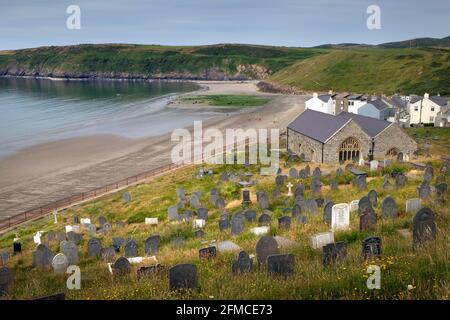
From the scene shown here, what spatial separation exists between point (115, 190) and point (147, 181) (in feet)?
11.0

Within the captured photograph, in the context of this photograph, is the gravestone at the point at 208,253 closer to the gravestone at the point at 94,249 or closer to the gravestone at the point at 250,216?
the gravestone at the point at 94,249

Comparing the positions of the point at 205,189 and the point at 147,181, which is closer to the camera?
the point at 205,189

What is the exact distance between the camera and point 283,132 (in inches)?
2484

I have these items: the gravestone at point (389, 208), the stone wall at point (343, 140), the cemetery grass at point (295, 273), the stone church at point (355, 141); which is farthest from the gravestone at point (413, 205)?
the stone wall at point (343, 140)

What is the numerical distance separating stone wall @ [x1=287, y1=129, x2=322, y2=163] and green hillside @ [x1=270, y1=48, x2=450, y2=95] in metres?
63.2

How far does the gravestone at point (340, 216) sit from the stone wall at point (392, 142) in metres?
24.5

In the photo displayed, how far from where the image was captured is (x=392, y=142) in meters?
40.0

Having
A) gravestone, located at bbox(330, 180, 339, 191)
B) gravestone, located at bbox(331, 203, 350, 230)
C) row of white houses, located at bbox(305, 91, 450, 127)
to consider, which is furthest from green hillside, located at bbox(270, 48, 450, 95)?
gravestone, located at bbox(331, 203, 350, 230)

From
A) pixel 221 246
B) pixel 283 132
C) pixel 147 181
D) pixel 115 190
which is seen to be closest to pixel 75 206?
pixel 115 190

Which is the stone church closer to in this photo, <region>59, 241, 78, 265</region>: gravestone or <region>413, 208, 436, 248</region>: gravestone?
<region>59, 241, 78, 265</region>: gravestone

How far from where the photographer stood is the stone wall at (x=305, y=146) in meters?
40.2

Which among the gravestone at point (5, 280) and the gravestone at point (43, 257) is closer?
the gravestone at point (5, 280)

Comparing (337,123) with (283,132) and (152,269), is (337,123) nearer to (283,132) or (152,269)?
(283,132)

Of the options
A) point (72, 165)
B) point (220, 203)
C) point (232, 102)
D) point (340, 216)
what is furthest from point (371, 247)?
point (232, 102)
